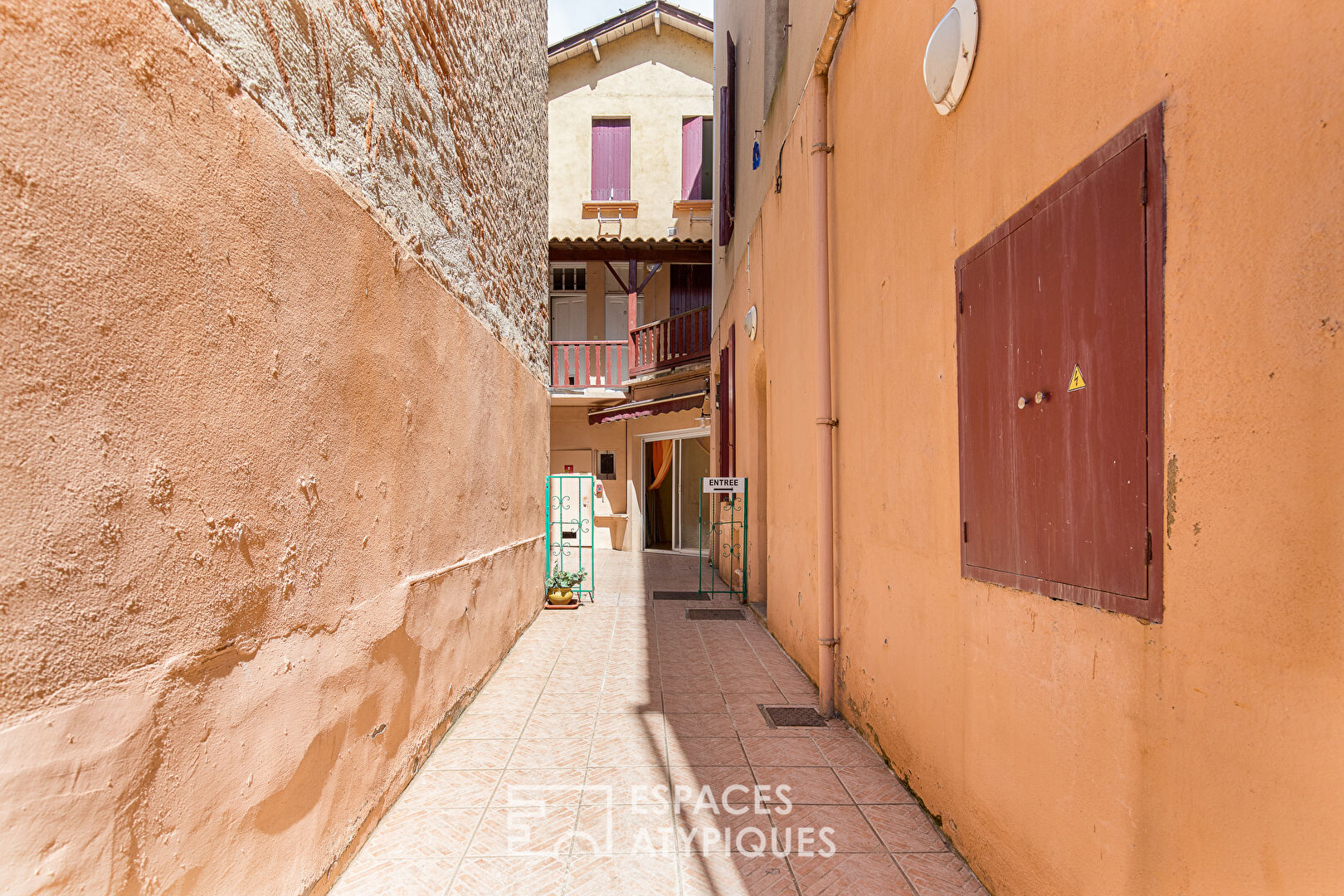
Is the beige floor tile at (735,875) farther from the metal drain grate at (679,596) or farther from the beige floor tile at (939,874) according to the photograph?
the metal drain grate at (679,596)

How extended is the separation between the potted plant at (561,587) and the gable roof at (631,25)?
1238 cm

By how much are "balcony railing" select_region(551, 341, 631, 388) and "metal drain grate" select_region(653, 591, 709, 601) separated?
6.50 m

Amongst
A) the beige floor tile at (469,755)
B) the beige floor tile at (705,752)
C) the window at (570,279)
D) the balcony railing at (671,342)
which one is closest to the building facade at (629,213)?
the window at (570,279)

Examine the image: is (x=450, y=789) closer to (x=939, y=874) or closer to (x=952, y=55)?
(x=939, y=874)

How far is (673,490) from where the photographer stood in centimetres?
1526

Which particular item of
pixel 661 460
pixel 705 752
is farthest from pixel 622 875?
pixel 661 460

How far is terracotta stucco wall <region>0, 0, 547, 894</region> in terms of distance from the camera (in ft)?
4.68

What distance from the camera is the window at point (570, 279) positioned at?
54.9ft

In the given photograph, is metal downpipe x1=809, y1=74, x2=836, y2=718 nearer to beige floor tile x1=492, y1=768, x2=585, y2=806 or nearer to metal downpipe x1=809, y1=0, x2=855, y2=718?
metal downpipe x1=809, y1=0, x2=855, y2=718

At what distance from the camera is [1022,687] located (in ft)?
7.93

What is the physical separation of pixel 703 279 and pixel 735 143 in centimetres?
631

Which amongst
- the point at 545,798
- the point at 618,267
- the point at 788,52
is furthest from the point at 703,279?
the point at 545,798

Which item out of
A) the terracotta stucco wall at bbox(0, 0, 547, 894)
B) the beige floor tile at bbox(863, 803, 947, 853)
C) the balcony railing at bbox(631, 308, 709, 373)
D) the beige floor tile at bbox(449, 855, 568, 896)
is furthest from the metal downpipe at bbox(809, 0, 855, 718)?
the balcony railing at bbox(631, 308, 709, 373)

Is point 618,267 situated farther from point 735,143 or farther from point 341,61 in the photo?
point 341,61
